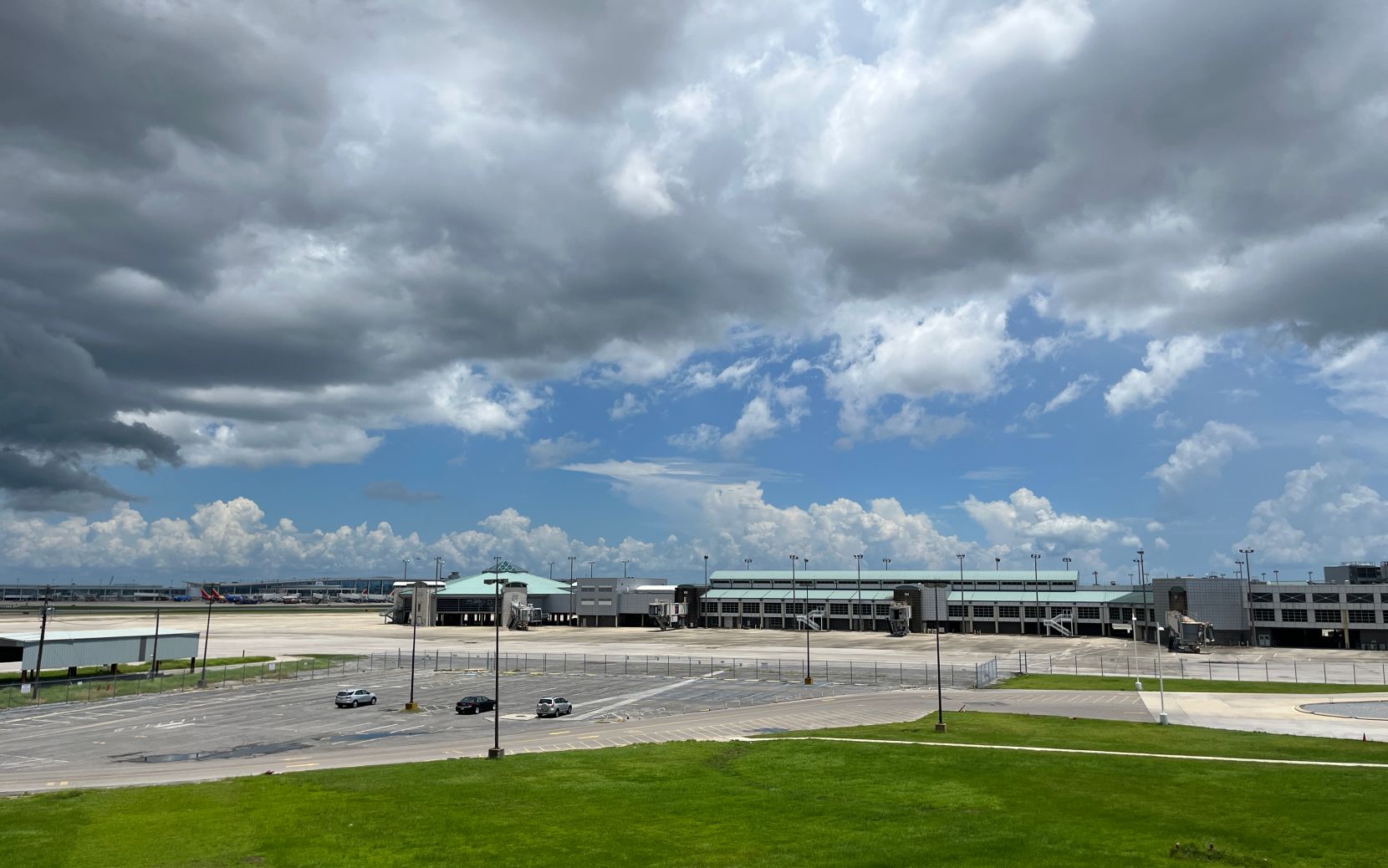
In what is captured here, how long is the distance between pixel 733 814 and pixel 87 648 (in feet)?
278

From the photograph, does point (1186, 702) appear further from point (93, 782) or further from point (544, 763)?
point (93, 782)

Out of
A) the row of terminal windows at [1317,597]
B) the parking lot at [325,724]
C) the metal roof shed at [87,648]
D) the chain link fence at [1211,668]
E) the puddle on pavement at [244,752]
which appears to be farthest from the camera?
the row of terminal windows at [1317,597]

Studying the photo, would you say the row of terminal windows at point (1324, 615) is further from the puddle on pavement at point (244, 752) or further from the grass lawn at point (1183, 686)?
the puddle on pavement at point (244, 752)

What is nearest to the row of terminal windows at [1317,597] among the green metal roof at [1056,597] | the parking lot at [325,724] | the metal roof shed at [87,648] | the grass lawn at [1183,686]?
the green metal roof at [1056,597]

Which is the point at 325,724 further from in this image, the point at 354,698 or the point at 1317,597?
the point at 1317,597

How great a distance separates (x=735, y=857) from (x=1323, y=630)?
162m

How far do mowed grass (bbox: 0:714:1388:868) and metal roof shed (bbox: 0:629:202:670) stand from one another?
59120 millimetres

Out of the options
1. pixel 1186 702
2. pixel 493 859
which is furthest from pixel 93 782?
pixel 1186 702

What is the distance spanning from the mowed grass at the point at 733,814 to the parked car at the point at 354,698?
33.2 m

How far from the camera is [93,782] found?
1727 inches

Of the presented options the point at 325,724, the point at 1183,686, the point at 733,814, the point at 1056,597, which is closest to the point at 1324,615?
the point at 1056,597

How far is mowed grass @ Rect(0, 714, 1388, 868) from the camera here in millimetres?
28469

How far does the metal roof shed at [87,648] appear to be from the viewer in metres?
85.5

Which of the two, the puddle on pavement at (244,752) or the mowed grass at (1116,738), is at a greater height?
the mowed grass at (1116,738)
